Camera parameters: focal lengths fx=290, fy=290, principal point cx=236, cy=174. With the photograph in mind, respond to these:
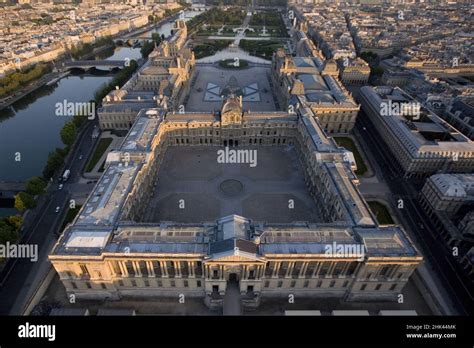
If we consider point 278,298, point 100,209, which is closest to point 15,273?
point 100,209

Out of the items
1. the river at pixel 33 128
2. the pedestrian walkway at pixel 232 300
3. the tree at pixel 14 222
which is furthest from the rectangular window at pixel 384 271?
the river at pixel 33 128

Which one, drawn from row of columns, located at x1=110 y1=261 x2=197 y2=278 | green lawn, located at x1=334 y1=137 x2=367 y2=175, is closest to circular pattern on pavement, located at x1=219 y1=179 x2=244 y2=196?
row of columns, located at x1=110 y1=261 x2=197 y2=278

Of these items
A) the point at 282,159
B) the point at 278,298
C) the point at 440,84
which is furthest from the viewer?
the point at 440,84

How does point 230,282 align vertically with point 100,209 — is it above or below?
below

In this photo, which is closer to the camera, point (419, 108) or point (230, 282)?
point (230, 282)

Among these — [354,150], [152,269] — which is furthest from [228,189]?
[354,150]

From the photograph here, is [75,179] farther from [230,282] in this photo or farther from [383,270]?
[383,270]

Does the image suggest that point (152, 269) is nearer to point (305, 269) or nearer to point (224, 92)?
point (305, 269)
